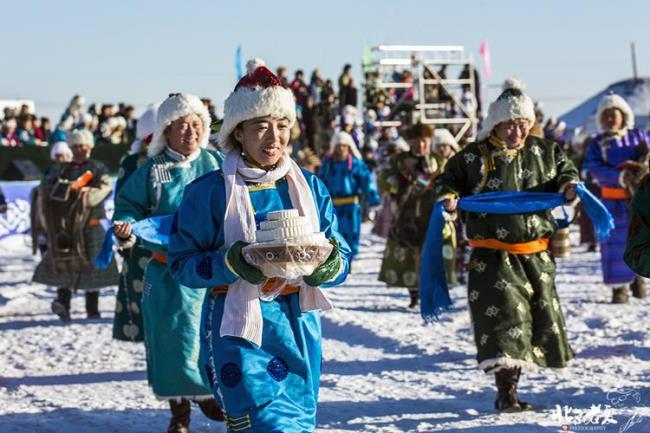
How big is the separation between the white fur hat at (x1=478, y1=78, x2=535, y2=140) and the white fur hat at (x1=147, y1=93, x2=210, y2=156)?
5.13 ft

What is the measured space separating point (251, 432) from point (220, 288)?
53 centimetres

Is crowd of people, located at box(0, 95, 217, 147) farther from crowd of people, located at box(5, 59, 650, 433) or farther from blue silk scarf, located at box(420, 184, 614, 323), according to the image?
blue silk scarf, located at box(420, 184, 614, 323)

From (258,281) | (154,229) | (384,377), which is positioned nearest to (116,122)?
(384,377)

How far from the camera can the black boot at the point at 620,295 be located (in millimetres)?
11055

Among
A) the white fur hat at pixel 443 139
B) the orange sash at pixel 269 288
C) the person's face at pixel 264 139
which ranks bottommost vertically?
the orange sash at pixel 269 288

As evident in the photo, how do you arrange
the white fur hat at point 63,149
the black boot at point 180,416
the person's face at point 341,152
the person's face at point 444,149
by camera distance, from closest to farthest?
the black boot at point 180,416 < the white fur hat at point 63,149 < the person's face at point 444,149 < the person's face at point 341,152

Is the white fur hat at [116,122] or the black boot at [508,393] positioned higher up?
the white fur hat at [116,122]

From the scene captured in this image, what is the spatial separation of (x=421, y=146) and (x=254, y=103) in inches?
290

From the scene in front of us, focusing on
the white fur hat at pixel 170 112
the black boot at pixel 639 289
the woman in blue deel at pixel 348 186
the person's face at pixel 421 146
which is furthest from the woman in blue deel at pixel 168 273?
the woman in blue deel at pixel 348 186

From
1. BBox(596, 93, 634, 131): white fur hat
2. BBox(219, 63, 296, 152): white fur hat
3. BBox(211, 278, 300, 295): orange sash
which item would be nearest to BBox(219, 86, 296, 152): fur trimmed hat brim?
BBox(219, 63, 296, 152): white fur hat

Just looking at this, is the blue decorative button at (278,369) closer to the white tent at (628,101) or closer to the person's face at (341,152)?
the person's face at (341,152)

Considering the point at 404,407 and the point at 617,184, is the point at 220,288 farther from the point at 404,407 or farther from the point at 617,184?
the point at 617,184

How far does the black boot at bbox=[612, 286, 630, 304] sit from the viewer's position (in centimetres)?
1105

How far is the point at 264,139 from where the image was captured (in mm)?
4535
